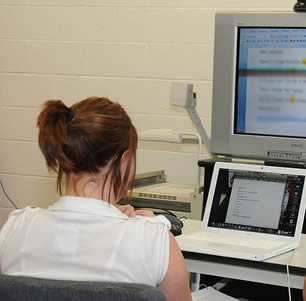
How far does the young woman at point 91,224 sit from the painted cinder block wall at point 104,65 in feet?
6.06

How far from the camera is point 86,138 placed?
139cm

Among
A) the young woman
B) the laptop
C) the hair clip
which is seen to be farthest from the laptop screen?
the hair clip

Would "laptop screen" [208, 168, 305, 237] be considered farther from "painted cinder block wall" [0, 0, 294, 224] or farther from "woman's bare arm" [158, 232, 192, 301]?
"painted cinder block wall" [0, 0, 294, 224]

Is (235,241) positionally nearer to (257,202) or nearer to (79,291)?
(257,202)

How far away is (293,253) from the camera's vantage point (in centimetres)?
188

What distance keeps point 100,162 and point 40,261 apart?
0.26 metres

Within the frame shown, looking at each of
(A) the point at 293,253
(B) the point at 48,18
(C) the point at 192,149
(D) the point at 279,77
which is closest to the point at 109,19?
(B) the point at 48,18

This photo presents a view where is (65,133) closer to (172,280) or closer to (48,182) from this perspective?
(172,280)

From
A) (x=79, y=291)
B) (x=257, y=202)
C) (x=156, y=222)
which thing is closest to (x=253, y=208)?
(x=257, y=202)

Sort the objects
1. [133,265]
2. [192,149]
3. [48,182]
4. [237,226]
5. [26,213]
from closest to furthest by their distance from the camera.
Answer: [133,265] → [26,213] → [237,226] → [192,149] → [48,182]

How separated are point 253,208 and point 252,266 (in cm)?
27

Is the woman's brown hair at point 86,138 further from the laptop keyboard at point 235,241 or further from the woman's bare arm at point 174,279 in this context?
the laptop keyboard at point 235,241

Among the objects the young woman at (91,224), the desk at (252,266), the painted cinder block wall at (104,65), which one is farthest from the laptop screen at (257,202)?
the painted cinder block wall at (104,65)

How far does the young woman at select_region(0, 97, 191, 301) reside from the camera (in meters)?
1.33
